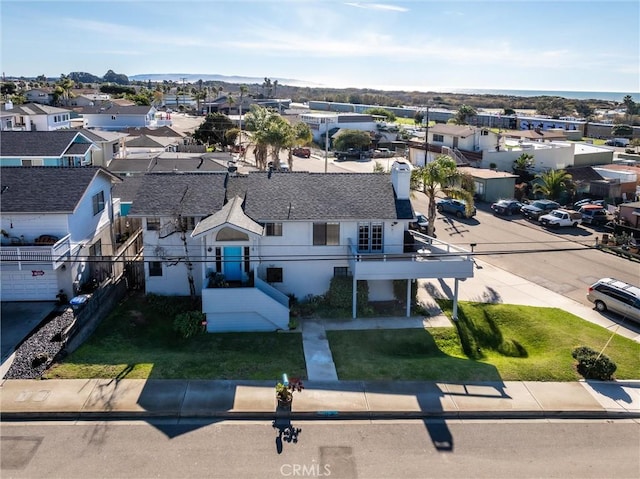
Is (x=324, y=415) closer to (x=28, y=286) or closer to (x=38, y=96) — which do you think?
(x=28, y=286)

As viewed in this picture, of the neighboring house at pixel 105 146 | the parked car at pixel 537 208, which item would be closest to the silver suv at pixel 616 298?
the parked car at pixel 537 208

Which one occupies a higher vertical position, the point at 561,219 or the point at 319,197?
the point at 319,197

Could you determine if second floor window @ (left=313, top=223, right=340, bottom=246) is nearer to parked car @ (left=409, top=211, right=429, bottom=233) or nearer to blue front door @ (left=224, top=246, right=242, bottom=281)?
blue front door @ (left=224, top=246, right=242, bottom=281)

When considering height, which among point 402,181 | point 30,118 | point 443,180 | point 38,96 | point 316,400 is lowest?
point 316,400

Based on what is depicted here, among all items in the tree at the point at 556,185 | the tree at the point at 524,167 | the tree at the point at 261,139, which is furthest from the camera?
the tree at the point at 524,167

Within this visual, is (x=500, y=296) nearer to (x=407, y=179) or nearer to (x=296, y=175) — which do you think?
(x=407, y=179)

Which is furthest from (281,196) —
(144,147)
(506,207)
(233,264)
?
(144,147)

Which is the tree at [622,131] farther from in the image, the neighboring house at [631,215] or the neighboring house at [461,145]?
the neighboring house at [631,215]

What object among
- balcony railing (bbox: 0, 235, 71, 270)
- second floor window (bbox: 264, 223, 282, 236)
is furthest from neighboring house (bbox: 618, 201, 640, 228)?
balcony railing (bbox: 0, 235, 71, 270)
